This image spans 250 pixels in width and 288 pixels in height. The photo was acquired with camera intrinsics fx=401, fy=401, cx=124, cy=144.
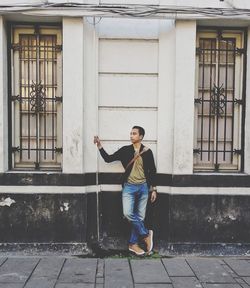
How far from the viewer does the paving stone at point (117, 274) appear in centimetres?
530

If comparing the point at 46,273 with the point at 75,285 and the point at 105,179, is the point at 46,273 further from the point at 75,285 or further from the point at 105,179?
the point at 105,179

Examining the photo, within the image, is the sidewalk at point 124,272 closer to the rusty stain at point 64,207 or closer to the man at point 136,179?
the man at point 136,179

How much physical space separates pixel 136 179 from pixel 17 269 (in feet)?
7.36

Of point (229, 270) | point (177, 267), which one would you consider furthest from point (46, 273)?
point (229, 270)

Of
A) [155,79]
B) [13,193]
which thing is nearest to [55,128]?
[13,193]

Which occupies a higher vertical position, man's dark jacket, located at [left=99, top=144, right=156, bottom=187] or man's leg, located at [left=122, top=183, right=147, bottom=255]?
man's dark jacket, located at [left=99, top=144, right=156, bottom=187]

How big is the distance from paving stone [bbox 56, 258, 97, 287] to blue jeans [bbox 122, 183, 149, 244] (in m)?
0.82

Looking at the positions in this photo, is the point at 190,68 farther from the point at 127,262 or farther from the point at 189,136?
the point at 127,262

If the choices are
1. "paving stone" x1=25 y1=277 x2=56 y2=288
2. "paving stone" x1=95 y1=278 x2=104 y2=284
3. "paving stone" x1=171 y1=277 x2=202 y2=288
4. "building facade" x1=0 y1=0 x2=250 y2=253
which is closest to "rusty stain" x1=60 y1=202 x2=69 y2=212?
"building facade" x1=0 y1=0 x2=250 y2=253

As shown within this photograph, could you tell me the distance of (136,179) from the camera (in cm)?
647

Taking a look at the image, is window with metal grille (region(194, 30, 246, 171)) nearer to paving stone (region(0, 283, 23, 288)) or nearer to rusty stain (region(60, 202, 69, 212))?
rusty stain (region(60, 202, 69, 212))

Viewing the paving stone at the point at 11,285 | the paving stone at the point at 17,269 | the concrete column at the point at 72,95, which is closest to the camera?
the paving stone at the point at 11,285

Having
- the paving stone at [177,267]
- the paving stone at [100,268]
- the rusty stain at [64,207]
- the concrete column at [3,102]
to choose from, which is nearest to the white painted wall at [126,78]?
the rusty stain at [64,207]

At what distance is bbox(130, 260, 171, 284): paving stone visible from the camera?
5.44m
